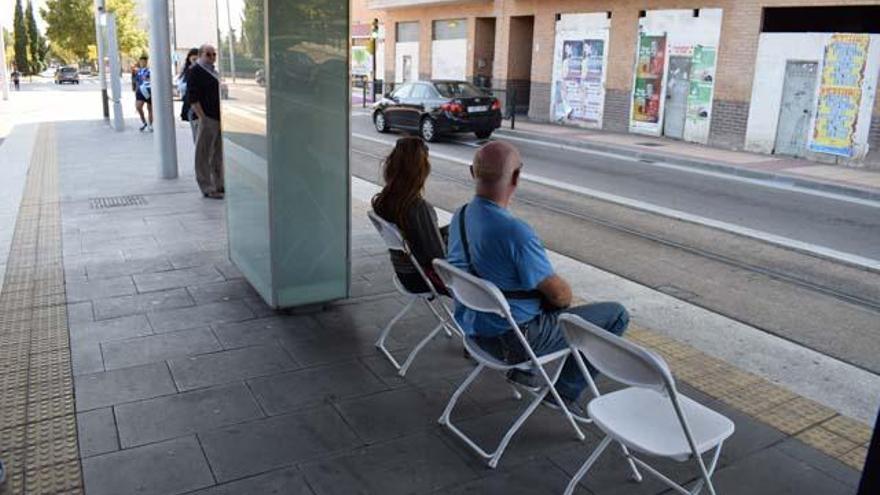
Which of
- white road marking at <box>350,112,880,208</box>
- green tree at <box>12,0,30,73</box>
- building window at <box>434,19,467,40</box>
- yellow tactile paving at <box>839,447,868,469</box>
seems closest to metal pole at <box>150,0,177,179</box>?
white road marking at <box>350,112,880,208</box>

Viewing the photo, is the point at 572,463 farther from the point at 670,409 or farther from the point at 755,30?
the point at 755,30

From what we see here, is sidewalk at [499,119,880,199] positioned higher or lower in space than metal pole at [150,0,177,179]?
lower

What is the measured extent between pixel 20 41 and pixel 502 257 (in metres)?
87.3

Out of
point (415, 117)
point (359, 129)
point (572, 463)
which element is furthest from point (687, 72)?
point (572, 463)

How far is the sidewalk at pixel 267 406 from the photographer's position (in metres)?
3.30

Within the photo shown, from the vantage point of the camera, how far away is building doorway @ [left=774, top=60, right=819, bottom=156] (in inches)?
637

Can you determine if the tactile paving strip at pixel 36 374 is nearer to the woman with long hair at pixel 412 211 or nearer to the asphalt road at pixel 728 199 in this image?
the woman with long hair at pixel 412 211

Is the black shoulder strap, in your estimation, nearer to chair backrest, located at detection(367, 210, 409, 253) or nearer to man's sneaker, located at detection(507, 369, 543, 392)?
man's sneaker, located at detection(507, 369, 543, 392)

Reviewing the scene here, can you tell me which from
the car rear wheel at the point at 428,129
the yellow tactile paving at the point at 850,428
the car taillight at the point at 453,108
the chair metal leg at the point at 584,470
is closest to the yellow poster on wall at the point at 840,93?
the car taillight at the point at 453,108

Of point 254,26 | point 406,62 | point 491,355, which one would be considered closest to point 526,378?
point 491,355

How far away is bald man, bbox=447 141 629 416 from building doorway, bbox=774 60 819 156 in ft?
49.7

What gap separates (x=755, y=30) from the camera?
17.2 meters

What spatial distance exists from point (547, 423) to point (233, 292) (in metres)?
3.01

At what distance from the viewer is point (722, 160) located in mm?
16016
